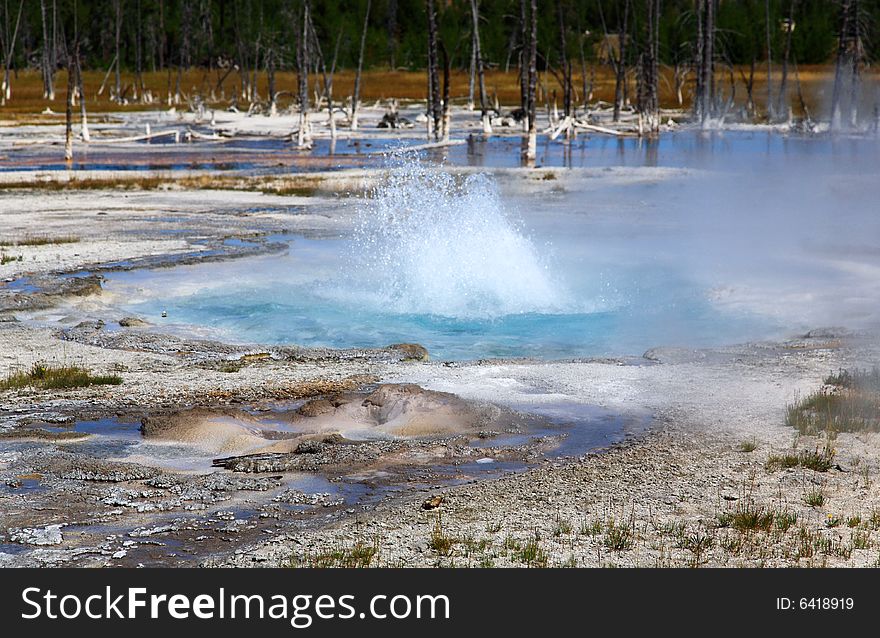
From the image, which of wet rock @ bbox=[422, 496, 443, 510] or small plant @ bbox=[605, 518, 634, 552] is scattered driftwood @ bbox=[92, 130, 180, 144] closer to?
wet rock @ bbox=[422, 496, 443, 510]

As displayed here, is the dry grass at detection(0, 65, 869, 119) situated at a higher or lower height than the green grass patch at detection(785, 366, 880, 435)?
higher

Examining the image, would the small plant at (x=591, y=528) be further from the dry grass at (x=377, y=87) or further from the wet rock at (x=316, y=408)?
the dry grass at (x=377, y=87)

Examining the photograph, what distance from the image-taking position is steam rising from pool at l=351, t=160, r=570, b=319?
16656 mm

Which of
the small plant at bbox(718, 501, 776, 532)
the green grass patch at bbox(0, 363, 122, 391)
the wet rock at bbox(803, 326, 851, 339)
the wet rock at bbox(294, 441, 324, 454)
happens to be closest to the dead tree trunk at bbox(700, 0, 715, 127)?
the wet rock at bbox(803, 326, 851, 339)

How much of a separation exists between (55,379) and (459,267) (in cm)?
783

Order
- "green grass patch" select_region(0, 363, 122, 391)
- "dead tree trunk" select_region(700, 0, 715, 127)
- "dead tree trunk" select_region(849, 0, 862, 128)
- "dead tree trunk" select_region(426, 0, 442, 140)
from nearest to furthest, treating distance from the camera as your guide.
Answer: "green grass patch" select_region(0, 363, 122, 391), "dead tree trunk" select_region(426, 0, 442, 140), "dead tree trunk" select_region(849, 0, 862, 128), "dead tree trunk" select_region(700, 0, 715, 127)

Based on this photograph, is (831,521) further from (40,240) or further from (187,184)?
(187,184)

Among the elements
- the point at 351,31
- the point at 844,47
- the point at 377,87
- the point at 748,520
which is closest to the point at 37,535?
the point at 748,520

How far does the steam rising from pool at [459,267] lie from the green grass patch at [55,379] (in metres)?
5.48

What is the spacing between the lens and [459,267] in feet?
59.2

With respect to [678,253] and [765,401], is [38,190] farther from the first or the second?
[765,401]

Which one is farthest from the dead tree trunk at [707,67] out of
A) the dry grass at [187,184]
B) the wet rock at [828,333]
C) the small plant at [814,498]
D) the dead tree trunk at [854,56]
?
the small plant at [814,498]

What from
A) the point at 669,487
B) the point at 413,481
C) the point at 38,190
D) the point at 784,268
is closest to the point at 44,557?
the point at 413,481

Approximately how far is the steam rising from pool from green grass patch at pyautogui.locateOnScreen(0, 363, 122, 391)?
5479 mm
